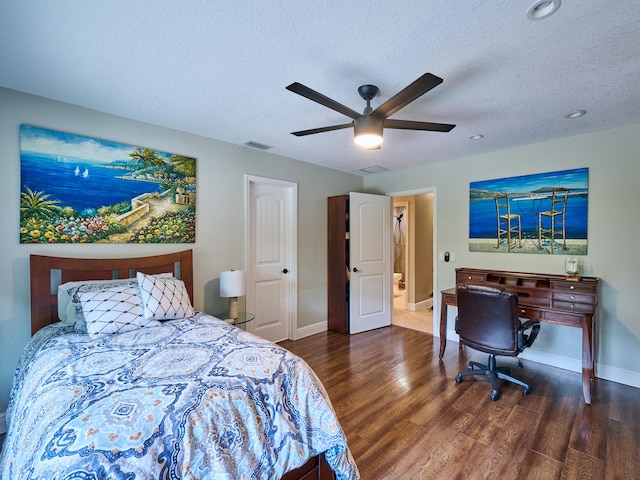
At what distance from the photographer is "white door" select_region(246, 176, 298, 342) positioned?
11.8 feet

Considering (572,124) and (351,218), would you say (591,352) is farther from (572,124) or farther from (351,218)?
(351,218)

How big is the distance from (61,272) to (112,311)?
0.69 metres

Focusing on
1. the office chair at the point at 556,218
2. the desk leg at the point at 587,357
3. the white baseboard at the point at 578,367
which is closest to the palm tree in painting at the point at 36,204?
the desk leg at the point at 587,357

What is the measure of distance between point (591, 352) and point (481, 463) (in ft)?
5.03

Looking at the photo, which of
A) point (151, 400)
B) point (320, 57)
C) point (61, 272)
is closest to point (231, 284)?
point (61, 272)

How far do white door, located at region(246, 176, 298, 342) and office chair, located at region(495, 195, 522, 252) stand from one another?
252 centimetres

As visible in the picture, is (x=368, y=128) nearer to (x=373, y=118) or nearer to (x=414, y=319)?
(x=373, y=118)

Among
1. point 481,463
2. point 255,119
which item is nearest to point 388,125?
point 255,119

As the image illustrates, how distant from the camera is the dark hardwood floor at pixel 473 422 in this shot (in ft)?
5.68

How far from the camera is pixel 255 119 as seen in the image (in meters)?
2.64

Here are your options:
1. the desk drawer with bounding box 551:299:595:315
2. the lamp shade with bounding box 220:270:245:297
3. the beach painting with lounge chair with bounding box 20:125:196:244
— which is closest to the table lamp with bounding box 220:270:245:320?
the lamp shade with bounding box 220:270:245:297

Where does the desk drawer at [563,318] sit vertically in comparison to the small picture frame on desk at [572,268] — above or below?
below

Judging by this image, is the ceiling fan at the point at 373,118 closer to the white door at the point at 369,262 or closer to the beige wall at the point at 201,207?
the beige wall at the point at 201,207

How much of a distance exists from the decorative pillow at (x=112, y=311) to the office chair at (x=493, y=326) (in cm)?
260
